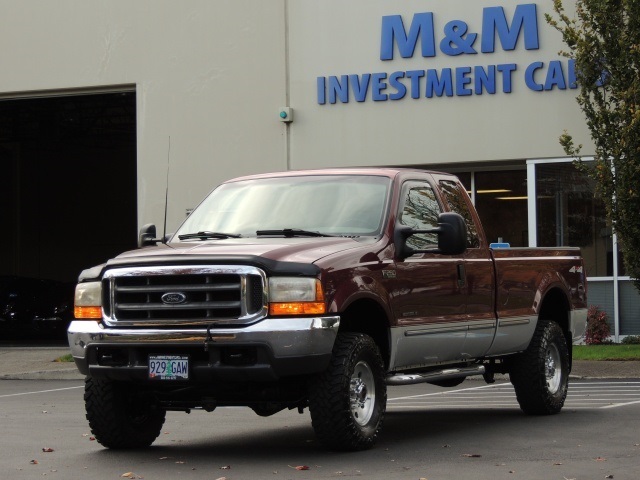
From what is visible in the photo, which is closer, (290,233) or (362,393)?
(362,393)

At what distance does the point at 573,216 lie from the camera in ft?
76.9

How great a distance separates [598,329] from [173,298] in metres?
14.6

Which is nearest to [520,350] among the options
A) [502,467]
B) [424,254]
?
[424,254]

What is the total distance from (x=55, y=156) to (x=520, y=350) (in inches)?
1426

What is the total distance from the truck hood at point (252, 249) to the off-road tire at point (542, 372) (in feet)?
9.24

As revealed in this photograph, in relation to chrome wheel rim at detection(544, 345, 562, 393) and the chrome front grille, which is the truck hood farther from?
chrome wheel rim at detection(544, 345, 562, 393)

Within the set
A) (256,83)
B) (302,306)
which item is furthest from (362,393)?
(256,83)

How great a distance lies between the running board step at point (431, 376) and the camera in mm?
10270

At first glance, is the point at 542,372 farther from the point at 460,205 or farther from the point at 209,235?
the point at 209,235

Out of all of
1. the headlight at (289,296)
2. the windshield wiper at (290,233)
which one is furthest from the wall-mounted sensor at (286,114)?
the headlight at (289,296)

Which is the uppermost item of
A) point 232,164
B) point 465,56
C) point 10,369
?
point 465,56

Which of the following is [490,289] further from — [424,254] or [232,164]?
[232,164]

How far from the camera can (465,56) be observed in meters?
23.5

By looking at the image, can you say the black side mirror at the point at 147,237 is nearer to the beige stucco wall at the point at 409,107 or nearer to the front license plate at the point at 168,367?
the front license plate at the point at 168,367
